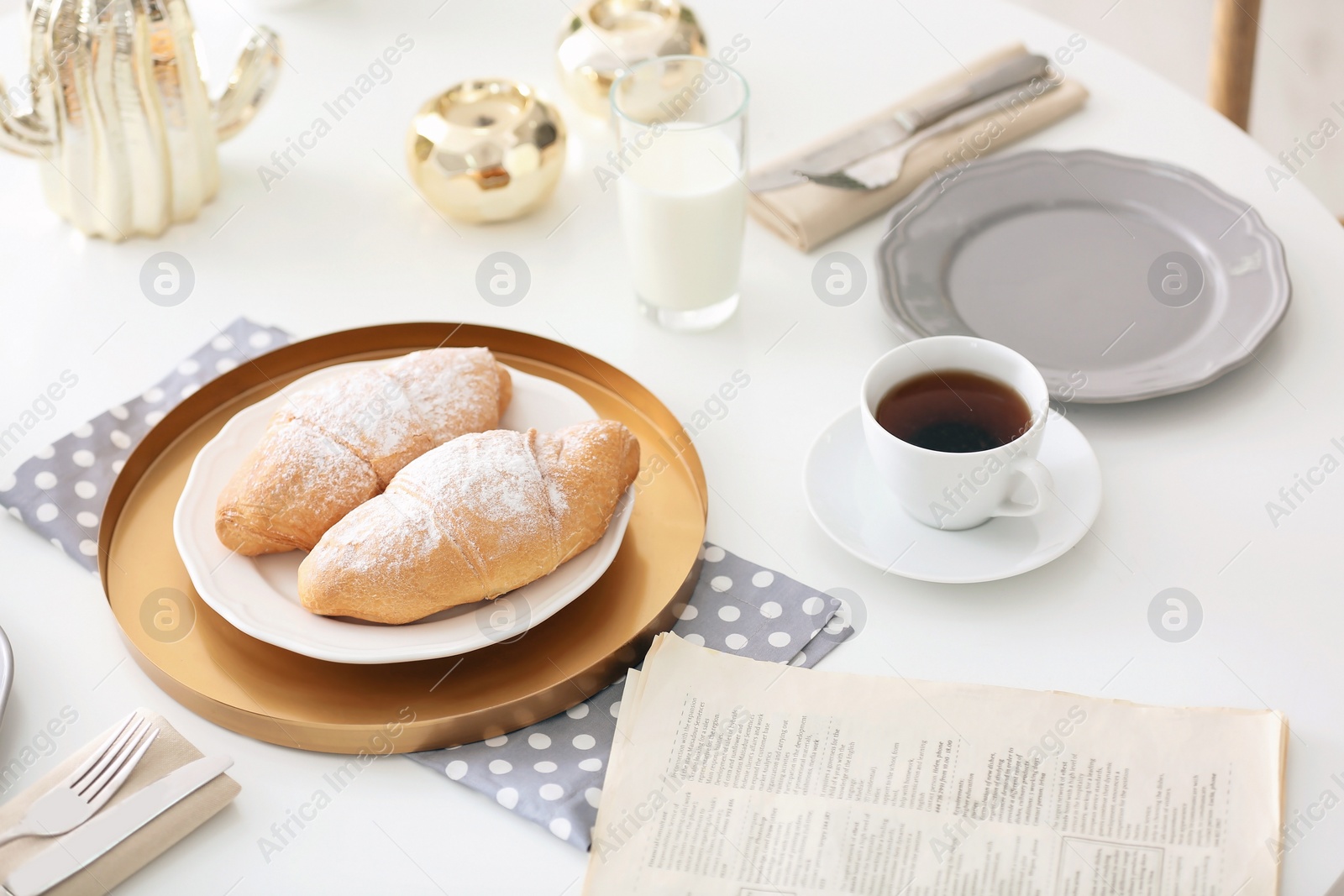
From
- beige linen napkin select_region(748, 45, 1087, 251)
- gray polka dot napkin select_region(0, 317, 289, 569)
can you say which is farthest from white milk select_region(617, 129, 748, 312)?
gray polka dot napkin select_region(0, 317, 289, 569)

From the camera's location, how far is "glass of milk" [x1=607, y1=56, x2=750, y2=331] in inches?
38.8

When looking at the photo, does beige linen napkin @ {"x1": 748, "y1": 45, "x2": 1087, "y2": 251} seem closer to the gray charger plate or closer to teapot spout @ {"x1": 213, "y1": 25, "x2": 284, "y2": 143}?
the gray charger plate

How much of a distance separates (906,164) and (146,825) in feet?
2.91

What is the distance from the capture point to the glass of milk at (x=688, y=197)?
0.98 metres

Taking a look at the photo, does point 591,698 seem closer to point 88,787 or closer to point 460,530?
point 460,530

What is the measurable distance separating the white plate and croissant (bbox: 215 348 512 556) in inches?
0.6

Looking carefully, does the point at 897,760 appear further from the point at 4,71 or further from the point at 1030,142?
the point at 4,71

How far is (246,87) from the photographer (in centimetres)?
119

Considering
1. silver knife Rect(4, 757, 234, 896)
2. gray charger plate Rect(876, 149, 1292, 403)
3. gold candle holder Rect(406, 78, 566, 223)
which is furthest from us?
gold candle holder Rect(406, 78, 566, 223)

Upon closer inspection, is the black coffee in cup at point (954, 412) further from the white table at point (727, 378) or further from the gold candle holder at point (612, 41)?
the gold candle holder at point (612, 41)

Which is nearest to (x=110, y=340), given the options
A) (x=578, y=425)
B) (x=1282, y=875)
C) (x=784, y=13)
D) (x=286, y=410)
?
(x=286, y=410)

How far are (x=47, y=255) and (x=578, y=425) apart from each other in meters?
0.65

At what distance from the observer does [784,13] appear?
4.73ft

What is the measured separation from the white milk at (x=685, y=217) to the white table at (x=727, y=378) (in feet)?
0.16
